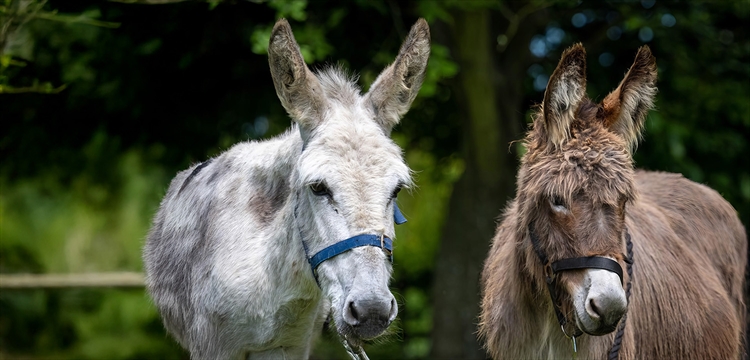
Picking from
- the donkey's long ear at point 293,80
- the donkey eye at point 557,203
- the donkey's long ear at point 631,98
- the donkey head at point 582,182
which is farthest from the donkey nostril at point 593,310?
the donkey's long ear at point 293,80

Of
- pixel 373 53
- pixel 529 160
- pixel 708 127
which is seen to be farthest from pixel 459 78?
pixel 529 160

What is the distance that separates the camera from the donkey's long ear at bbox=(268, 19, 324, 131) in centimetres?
350

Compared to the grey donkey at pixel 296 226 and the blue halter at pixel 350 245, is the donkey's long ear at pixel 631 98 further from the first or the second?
the blue halter at pixel 350 245

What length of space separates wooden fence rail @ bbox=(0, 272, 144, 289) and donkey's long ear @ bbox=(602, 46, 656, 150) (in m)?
5.88

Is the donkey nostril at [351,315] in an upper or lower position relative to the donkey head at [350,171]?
lower

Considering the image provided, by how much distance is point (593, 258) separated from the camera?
3.38 metres

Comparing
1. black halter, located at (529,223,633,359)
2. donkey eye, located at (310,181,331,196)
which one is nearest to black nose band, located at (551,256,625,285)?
black halter, located at (529,223,633,359)

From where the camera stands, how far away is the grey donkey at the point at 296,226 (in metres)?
3.29

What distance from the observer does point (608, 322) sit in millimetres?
3293

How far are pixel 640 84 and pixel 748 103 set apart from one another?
5.04 meters

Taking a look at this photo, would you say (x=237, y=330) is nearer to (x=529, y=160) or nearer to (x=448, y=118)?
(x=529, y=160)

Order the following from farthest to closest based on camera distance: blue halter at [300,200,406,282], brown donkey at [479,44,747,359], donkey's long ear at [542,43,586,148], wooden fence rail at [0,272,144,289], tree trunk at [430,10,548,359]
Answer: wooden fence rail at [0,272,144,289] < tree trunk at [430,10,548,359] < donkey's long ear at [542,43,586,148] < brown donkey at [479,44,747,359] < blue halter at [300,200,406,282]

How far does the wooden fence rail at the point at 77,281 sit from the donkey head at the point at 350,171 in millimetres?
5312

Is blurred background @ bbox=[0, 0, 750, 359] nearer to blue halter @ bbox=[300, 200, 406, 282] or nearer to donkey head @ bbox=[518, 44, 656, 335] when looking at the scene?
donkey head @ bbox=[518, 44, 656, 335]
